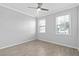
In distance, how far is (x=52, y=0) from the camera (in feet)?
3.54

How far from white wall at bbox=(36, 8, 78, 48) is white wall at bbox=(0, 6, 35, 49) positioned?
1.64m

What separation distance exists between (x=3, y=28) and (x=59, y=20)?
12.2 feet

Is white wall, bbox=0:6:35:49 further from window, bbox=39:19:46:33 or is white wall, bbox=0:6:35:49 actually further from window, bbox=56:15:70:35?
window, bbox=56:15:70:35

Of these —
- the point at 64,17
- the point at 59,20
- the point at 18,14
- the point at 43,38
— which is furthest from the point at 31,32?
the point at 64,17

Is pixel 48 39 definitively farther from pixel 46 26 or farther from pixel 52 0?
pixel 52 0

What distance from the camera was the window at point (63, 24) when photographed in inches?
167

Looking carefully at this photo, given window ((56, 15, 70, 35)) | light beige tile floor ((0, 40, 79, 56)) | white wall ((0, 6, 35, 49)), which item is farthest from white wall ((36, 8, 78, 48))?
white wall ((0, 6, 35, 49))

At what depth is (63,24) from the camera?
179 inches

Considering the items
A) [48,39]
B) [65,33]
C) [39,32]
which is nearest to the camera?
[65,33]

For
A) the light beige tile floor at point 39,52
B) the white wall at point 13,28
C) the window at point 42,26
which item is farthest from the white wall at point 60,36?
the white wall at point 13,28

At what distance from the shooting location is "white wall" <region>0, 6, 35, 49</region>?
11.9 feet

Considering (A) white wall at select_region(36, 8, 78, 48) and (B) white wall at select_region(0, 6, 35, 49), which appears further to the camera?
(A) white wall at select_region(36, 8, 78, 48)

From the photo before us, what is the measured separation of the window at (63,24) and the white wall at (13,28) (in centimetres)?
259

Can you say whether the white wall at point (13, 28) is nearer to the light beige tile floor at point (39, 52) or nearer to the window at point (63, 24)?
the light beige tile floor at point (39, 52)
